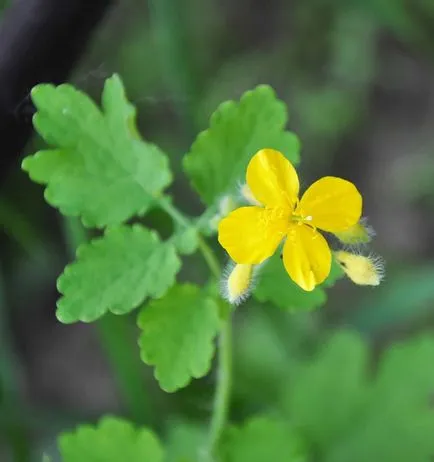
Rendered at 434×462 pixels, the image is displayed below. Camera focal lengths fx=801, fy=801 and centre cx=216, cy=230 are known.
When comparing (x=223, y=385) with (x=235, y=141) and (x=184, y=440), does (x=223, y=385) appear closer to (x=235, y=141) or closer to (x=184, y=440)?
(x=235, y=141)

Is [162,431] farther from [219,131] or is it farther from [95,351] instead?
[219,131]

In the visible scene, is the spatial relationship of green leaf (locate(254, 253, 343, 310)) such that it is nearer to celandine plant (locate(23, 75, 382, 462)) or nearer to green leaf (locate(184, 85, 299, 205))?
celandine plant (locate(23, 75, 382, 462))

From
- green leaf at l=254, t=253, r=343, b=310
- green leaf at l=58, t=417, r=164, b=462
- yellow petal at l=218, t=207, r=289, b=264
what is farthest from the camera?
green leaf at l=58, t=417, r=164, b=462

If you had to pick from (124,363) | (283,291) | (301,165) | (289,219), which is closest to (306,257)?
(289,219)

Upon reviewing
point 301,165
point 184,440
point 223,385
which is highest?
point 301,165

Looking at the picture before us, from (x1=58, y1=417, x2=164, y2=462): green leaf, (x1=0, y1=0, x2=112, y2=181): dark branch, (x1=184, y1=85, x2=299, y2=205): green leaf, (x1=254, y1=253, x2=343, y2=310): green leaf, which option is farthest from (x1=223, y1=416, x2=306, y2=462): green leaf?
(x1=0, y1=0, x2=112, y2=181): dark branch

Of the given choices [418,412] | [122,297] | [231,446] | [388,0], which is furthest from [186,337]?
[388,0]

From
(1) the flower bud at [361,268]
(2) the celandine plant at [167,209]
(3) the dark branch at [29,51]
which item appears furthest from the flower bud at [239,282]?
(3) the dark branch at [29,51]
